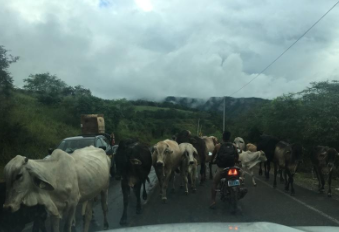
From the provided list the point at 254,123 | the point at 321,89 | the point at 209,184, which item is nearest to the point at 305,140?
the point at 321,89

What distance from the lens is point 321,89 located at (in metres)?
Result: 21.7

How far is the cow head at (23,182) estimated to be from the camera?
17.4 ft

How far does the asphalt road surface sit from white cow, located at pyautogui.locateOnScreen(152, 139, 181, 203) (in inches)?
18.9

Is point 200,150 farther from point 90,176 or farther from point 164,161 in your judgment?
point 90,176

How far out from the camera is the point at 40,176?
17.9 feet

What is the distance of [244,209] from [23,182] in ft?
20.1

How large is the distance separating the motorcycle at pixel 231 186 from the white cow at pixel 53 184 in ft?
11.9

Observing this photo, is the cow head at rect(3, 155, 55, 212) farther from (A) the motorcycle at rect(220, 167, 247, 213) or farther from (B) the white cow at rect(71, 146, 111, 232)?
(A) the motorcycle at rect(220, 167, 247, 213)

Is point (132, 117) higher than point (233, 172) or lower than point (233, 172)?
higher

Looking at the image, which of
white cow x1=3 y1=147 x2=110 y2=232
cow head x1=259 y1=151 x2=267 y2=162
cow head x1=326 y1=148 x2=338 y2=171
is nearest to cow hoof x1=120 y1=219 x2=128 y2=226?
white cow x1=3 y1=147 x2=110 y2=232

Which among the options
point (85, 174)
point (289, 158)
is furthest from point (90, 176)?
point (289, 158)

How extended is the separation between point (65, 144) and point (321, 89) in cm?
1463

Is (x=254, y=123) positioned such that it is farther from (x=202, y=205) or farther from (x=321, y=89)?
(x=202, y=205)

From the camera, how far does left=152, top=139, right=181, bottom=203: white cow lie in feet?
36.3
